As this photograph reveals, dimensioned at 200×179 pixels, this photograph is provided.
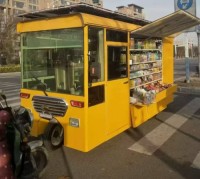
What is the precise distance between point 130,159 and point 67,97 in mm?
1602

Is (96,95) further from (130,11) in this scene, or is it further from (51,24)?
(130,11)

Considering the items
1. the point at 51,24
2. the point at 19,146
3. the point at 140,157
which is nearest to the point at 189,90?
the point at 140,157

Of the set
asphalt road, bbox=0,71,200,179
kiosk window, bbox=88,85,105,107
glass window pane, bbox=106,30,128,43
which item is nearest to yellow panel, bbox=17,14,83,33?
glass window pane, bbox=106,30,128,43

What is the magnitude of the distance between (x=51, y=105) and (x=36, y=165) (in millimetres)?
1588

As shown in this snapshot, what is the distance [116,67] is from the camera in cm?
627

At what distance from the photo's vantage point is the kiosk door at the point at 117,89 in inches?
236

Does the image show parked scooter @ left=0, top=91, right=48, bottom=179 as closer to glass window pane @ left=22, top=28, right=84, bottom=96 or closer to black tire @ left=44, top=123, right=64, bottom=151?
black tire @ left=44, top=123, right=64, bottom=151

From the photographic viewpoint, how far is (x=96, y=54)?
565cm

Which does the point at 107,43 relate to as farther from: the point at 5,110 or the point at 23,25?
the point at 5,110

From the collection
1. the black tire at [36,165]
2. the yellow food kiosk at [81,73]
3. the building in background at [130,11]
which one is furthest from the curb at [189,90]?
the black tire at [36,165]

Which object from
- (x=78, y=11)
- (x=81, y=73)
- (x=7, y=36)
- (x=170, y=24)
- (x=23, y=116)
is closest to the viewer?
(x=23, y=116)

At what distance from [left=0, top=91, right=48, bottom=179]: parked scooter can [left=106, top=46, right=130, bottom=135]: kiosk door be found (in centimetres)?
187

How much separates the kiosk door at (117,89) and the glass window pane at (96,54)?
23 cm

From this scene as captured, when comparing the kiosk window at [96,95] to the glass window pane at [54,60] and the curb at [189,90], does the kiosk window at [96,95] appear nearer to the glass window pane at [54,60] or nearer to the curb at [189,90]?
the glass window pane at [54,60]
